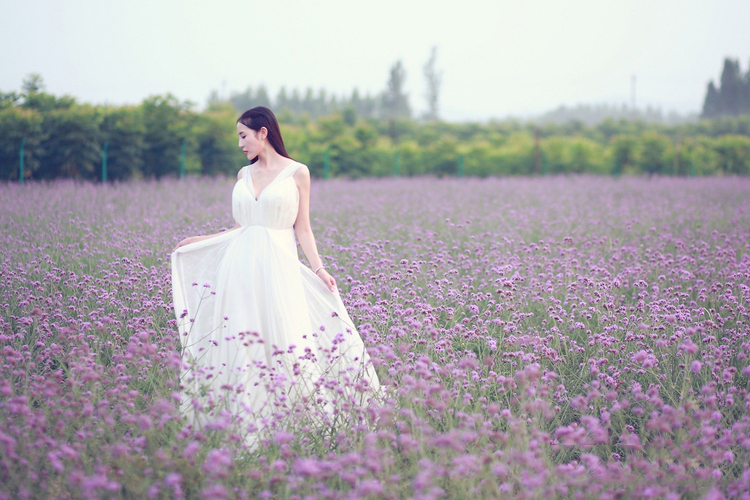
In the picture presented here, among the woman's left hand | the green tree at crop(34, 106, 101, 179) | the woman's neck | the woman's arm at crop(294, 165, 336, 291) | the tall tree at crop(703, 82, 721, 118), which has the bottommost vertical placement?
the woman's left hand

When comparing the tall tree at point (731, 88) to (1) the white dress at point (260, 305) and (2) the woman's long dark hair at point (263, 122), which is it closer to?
(2) the woman's long dark hair at point (263, 122)

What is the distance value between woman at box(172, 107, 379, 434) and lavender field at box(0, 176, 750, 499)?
0.62ft

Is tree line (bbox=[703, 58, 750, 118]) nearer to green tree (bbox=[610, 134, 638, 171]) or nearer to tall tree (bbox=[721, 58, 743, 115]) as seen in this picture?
tall tree (bbox=[721, 58, 743, 115])

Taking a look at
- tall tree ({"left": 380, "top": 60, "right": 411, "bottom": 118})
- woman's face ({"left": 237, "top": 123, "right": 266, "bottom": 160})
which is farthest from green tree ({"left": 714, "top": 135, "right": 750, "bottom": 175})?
tall tree ({"left": 380, "top": 60, "right": 411, "bottom": 118})

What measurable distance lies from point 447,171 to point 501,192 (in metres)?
9.03

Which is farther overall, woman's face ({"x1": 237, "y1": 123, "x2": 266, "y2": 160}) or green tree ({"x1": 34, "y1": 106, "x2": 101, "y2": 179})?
green tree ({"x1": 34, "y1": 106, "x2": 101, "y2": 179})

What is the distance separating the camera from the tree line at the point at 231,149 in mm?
11453

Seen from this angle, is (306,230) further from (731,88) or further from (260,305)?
(731,88)

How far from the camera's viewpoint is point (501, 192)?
36.8 feet

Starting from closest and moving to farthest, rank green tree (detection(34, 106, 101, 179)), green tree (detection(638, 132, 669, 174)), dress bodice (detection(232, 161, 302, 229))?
dress bodice (detection(232, 161, 302, 229)) < green tree (detection(34, 106, 101, 179)) < green tree (detection(638, 132, 669, 174))

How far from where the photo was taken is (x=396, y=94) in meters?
56.9

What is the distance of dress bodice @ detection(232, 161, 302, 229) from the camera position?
2764mm

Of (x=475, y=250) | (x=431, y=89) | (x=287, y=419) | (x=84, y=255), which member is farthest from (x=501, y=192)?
(x=431, y=89)

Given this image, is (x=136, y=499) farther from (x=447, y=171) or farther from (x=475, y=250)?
(x=447, y=171)
